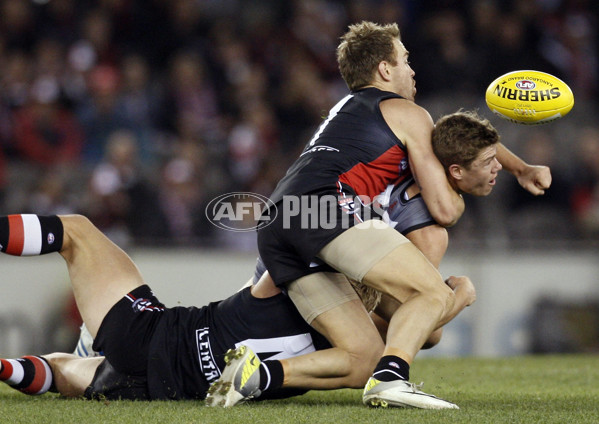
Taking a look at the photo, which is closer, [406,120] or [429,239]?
[406,120]

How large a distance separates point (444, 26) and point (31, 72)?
495cm

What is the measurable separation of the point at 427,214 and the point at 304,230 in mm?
799

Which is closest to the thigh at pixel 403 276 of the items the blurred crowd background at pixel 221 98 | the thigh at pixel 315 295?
the thigh at pixel 315 295

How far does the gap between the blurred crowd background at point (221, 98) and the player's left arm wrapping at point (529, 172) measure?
362 centimetres

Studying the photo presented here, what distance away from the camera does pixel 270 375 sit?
403 cm

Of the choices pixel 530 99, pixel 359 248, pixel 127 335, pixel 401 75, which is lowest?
pixel 127 335

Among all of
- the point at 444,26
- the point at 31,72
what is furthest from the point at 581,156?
the point at 31,72

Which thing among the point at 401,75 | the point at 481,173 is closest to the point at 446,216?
the point at 481,173

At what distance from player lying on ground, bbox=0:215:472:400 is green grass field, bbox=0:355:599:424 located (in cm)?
14

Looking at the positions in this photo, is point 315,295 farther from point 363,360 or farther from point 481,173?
point 481,173

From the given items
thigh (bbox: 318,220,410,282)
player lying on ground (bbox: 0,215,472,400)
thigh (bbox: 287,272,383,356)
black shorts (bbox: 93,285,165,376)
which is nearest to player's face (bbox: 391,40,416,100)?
thigh (bbox: 318,220,410,282)

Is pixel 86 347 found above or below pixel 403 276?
below

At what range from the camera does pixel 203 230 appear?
8.91 m

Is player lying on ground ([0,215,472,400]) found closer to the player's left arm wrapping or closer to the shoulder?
the shoulder
